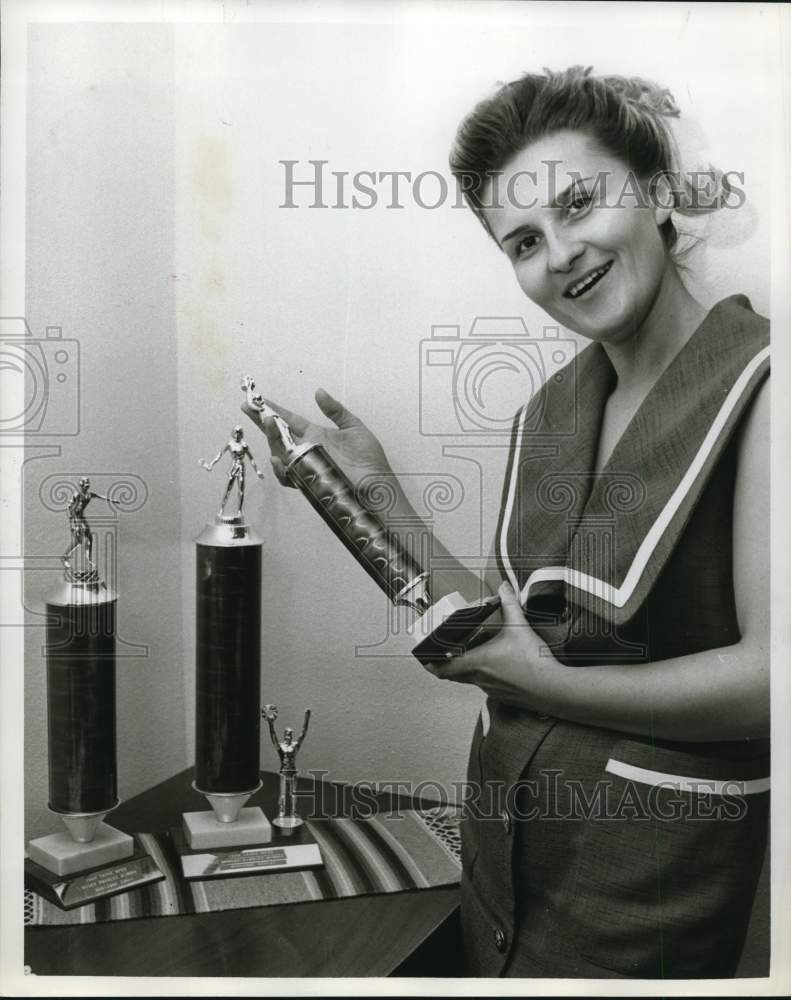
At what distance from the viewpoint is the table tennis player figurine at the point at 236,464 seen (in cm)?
116

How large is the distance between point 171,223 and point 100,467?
0.29m

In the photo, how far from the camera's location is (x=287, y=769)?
3.89 feet

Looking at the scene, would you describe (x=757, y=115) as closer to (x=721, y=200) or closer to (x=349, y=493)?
(x=721, y=200)

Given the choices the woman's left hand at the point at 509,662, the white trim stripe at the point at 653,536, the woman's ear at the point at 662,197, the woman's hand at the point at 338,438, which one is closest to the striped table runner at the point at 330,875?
the woman's left hand at the point at 509,662

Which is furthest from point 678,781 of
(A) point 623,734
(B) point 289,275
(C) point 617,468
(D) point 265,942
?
(B) point 289,275

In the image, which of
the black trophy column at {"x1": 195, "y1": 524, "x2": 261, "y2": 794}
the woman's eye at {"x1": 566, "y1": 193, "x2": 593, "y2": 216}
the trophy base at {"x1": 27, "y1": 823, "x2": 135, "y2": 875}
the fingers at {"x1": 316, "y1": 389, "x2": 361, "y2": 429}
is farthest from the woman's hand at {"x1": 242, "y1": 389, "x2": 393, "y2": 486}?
the trophy base at {"x1": 27, "y1": 823, "x2": 135, "y2": 875}

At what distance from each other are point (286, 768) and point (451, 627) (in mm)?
256

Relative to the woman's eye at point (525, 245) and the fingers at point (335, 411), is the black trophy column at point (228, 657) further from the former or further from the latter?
the woman's eye at point (525, 245)

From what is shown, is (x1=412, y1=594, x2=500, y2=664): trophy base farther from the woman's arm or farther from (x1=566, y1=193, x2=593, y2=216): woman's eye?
(x1=566, y1=193, x2=593, y2=216): woman's eye

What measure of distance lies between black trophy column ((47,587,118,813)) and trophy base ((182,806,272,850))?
0.33 ft

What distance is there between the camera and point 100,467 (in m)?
1.17

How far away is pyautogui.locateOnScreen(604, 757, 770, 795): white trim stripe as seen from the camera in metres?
1.11

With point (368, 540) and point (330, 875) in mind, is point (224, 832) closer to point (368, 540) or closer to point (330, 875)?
point (330, 875)

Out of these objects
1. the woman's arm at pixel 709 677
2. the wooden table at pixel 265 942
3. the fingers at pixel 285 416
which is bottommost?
the wooden table at pixel 265 942
